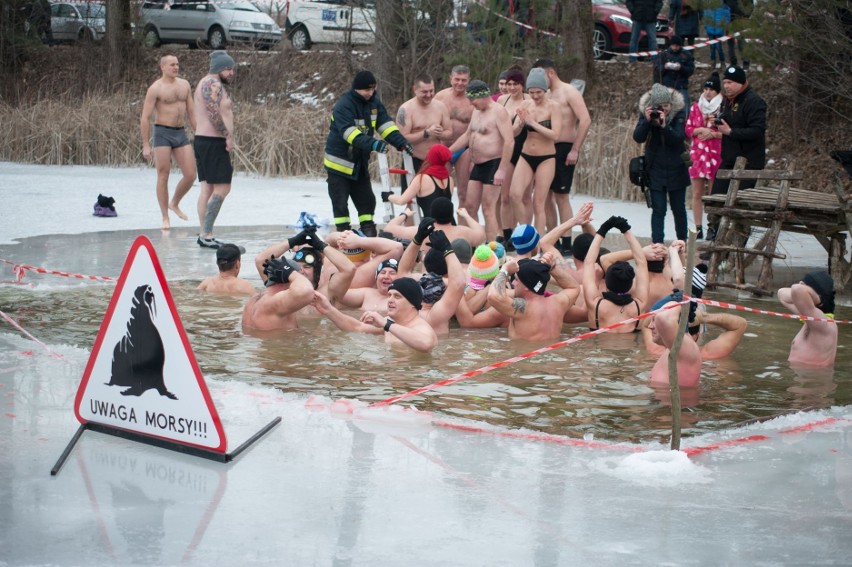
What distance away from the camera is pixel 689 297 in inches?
197

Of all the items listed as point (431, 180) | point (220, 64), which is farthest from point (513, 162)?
A: point (220, 64)

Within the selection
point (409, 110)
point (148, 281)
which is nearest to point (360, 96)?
point (409, 110)

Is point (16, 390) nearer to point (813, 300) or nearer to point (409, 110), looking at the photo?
point (813, 300)

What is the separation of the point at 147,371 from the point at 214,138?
272 inches

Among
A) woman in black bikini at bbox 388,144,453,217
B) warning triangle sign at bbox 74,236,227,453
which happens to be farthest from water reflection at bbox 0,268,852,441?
woman in black bikini at bbox 388,144,453,217

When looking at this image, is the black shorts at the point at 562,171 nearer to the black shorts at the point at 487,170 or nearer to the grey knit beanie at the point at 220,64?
the black shorts at the point at 487,170

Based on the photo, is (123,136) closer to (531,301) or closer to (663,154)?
(663,154)

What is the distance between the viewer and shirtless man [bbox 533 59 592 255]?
11.3 meters

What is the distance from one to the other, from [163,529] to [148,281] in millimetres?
1225

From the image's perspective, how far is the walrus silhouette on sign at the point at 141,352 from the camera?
4.92 m

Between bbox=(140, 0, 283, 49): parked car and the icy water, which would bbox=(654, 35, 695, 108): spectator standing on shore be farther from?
bbox=(140, 0, 283, 49): parked car

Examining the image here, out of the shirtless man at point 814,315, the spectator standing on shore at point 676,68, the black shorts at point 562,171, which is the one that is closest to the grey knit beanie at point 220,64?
the black shorts at point 562,171

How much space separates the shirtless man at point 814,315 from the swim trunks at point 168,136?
7432 mm

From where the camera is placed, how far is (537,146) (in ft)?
36.6
